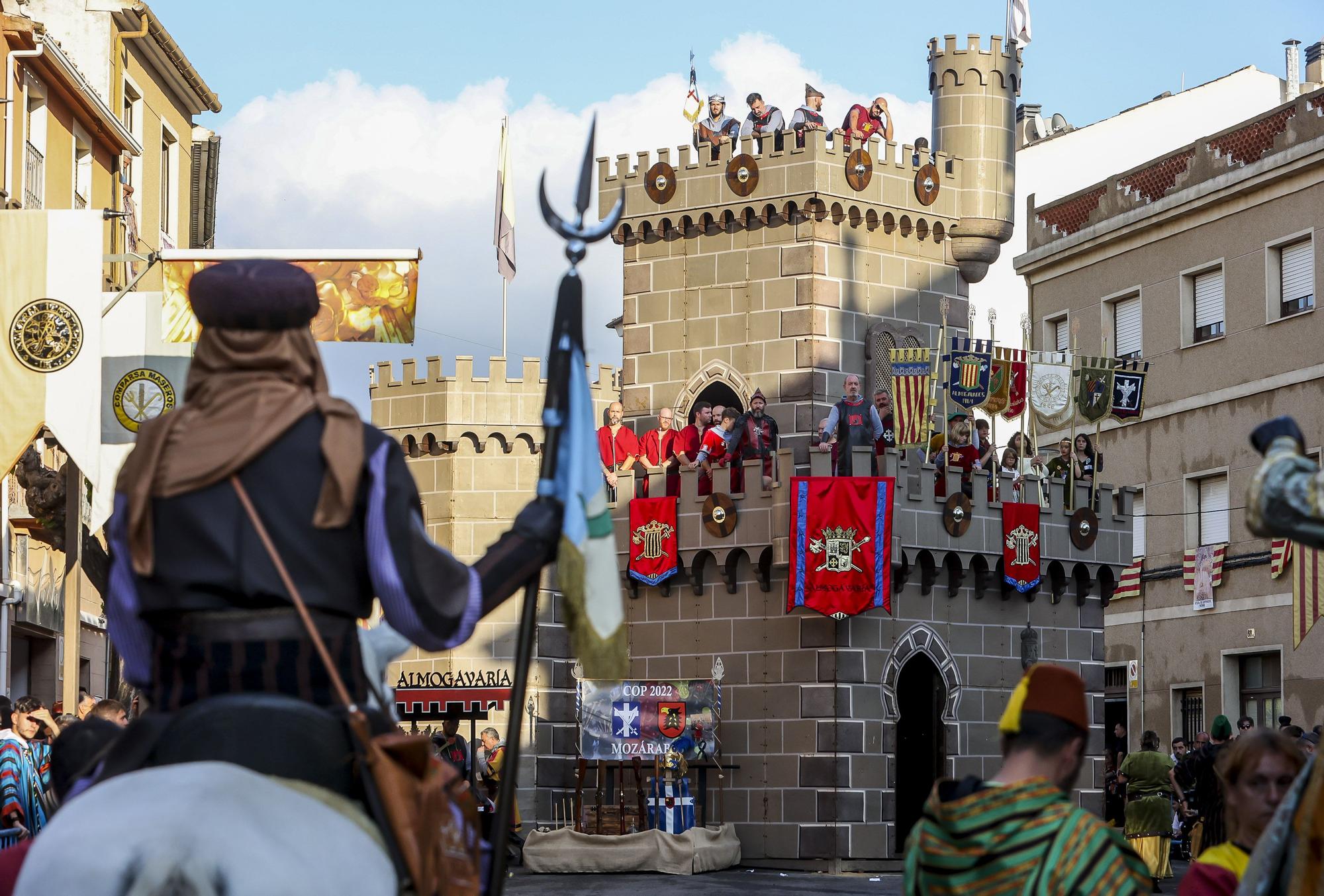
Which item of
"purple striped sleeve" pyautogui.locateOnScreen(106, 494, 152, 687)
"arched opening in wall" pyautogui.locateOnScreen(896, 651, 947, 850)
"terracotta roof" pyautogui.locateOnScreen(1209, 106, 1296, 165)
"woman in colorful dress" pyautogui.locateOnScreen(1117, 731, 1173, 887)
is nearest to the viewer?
"purple striped sleeve" pyautogui.locateOnScreen(106, 494, 152, 687)

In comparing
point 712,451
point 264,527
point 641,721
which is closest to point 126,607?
point 264,527

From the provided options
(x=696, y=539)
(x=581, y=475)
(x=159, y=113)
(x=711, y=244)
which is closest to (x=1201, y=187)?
(x=711, y=244)

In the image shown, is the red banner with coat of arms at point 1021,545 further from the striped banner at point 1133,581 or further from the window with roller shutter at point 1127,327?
the window with roller shutter at point 1127,327

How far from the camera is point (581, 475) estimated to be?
5.27m

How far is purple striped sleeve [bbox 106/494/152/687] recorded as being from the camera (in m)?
4.62

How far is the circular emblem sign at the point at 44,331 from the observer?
816 inches

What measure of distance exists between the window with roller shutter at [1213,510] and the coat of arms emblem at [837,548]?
10.1m

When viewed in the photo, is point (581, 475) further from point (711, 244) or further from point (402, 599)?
point (711, 244)

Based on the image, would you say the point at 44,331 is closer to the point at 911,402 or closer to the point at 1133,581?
the point at 911,402

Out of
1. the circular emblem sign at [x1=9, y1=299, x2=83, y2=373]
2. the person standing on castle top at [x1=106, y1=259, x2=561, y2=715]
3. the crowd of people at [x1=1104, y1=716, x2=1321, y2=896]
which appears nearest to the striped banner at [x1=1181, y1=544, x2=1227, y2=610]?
the crowd of people at [x1=1104, y1=716, x2=1321, y2=896]

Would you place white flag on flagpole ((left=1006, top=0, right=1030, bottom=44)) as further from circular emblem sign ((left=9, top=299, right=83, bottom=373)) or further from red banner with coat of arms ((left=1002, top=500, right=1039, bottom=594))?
circular emblem sign ((left=9, top=299, right=83, bottom=373))

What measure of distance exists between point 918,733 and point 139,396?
14.4 m

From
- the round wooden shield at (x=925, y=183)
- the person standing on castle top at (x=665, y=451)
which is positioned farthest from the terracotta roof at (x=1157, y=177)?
the person standing on castle top at (x=665, y=451)

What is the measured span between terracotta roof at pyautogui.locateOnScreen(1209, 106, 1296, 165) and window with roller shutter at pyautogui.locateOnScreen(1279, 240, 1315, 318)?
1.83 metres
